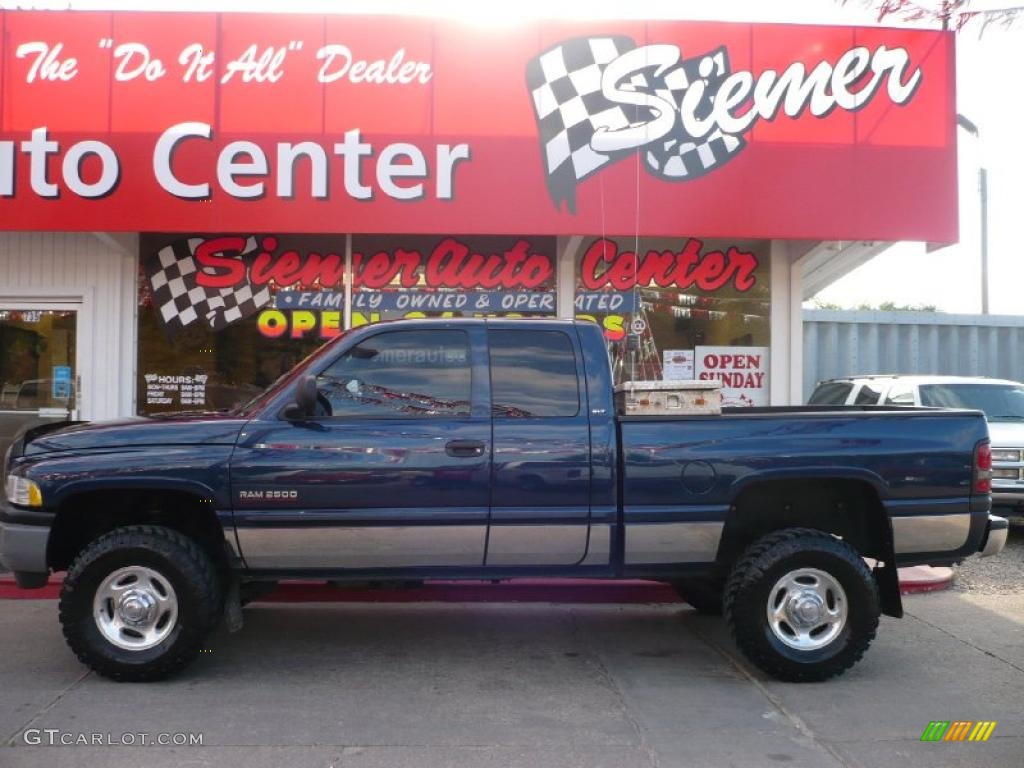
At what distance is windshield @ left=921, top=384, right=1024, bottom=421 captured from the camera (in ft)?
32.3

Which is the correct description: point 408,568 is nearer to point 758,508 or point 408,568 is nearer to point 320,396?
point 320,396

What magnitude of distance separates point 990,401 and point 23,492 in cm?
938

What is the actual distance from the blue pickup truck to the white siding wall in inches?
172

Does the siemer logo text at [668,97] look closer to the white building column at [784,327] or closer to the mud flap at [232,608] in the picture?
the white building column at [784,327]

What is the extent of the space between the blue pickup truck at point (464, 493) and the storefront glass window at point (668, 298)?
4483 millimetres

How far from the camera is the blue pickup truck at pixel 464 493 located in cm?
496

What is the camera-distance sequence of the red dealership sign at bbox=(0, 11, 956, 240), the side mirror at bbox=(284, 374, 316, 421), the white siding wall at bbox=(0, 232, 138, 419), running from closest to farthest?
1. the side mirror at bbox=(284, 374, 316, 421)
2. the red dealership sign at bbox=(0, 11, 956, 240)
3. the white siding wall at bbox=(0, 232, 138, 419)

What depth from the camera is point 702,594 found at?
6.52 m

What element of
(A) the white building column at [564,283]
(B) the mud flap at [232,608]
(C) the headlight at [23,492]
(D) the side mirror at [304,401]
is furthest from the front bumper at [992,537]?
(C) the headlight at [23,492]

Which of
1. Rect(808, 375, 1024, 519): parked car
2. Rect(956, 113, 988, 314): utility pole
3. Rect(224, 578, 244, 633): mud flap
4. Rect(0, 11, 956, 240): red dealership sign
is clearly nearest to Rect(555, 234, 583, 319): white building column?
Rect(0, 11, 956, 240): red dealership sign

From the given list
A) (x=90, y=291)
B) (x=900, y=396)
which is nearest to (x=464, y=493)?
(x=90, y=291)

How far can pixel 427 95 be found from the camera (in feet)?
28.2

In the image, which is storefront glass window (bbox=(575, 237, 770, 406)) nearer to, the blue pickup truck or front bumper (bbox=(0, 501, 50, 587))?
the blue pickup truck

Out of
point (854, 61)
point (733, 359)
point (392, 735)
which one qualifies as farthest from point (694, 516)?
point (854, 61)
